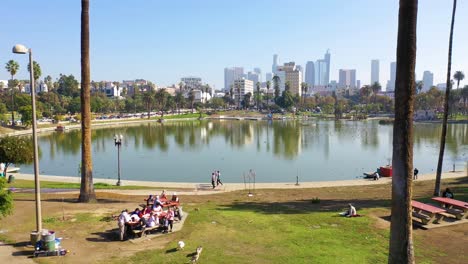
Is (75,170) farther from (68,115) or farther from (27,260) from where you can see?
(68,115)

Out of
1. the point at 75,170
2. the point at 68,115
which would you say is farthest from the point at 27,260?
the point at 68,115

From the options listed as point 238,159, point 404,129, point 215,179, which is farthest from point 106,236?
point 238,159

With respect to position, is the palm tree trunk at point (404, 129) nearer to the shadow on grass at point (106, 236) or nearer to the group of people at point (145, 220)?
the group of people at point (145, 220)

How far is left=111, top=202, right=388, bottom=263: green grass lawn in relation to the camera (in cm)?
1145

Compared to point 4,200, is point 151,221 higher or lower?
lower

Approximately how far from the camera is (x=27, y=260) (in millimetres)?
11133

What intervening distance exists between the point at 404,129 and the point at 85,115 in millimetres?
16072

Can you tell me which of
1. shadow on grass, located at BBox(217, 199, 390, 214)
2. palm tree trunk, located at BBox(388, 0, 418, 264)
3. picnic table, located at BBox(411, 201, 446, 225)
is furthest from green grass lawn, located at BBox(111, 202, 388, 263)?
palm tree trunk, located at BBox(388, 0, 418, 264)

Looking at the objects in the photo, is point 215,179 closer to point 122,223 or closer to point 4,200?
point 122,223

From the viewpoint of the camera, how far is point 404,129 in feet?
27.2

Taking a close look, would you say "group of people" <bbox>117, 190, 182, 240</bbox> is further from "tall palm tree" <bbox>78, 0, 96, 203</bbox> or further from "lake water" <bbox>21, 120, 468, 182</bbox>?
"lake water" <bbox>21, 120, 468, 182</bbox>

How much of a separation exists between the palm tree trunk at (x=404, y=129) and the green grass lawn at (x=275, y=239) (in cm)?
312

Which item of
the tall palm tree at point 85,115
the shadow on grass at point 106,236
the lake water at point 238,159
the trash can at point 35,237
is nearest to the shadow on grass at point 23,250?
the trash can at point 35,237

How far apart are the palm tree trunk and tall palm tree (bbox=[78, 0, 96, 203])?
1574 centimetres
